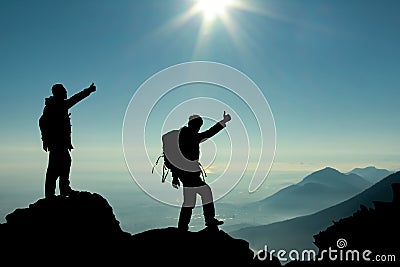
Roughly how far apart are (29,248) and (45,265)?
108 cm

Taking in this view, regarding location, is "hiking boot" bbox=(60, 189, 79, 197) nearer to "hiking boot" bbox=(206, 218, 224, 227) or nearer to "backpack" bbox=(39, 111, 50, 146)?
"backpack" bbox=(39, 111, 50, 146)

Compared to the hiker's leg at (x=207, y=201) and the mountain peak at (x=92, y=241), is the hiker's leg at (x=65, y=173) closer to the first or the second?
the mountain peak at (x=92, y=241)

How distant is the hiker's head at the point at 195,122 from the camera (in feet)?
47.3

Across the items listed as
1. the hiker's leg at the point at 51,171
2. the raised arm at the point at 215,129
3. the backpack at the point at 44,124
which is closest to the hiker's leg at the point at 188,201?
the raised arm at the point at 215,129

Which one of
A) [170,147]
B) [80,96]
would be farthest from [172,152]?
[80,96]

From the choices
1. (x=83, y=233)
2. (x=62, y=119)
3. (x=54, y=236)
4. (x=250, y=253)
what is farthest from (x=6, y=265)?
(x=250, y=253)

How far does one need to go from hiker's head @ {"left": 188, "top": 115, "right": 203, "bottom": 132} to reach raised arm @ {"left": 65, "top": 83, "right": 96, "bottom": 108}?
4369mm

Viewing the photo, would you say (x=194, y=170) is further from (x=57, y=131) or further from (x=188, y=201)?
(x=57, y=131)

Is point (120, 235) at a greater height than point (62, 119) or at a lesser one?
lesser

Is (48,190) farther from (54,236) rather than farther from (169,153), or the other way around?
(169,153)

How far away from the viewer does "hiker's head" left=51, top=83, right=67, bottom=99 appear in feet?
49.3

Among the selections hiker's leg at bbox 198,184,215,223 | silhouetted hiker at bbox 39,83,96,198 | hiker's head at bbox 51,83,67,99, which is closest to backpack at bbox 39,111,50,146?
silhouetted hiker at bbox 39,83,96,198

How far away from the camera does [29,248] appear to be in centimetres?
1327

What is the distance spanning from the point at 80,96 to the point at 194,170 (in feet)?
18.7
